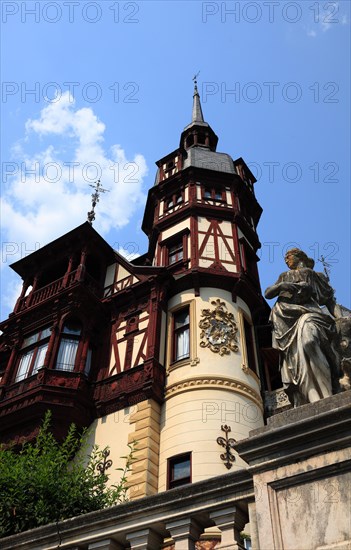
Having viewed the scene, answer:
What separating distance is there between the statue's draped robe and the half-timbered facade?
34.5 feet

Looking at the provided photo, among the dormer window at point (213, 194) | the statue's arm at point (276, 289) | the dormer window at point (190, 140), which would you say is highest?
the dormer window at point (190, 140)

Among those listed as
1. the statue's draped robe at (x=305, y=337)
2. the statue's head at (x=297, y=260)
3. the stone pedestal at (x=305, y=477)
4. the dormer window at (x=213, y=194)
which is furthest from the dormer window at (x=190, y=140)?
the stone pedestal at (x=305, y=477)

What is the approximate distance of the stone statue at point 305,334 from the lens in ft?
17.8

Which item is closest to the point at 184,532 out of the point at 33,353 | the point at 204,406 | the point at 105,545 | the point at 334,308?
the point at 105,545

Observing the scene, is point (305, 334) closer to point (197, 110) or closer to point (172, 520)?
point (172, 520)

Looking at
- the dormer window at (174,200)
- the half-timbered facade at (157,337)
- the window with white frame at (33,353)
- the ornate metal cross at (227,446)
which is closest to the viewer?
the ornate metal cross at (227,446)

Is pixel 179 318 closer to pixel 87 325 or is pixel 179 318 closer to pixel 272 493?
pixel 87 325

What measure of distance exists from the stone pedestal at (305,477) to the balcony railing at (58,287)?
17.4 m

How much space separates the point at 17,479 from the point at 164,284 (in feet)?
45.3

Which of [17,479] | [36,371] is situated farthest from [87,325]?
[17,479]

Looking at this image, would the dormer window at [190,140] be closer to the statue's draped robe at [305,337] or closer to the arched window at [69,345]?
the arched window at [69,345]

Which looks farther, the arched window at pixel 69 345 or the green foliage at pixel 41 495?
the arched window at pixel 69 345

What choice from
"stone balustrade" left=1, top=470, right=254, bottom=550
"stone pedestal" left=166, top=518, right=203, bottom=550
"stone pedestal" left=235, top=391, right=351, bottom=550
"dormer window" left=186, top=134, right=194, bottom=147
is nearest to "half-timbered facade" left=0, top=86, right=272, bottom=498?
"dormer window" left=186, top=134, right=194, bottom=147

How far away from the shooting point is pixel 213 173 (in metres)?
25.8
